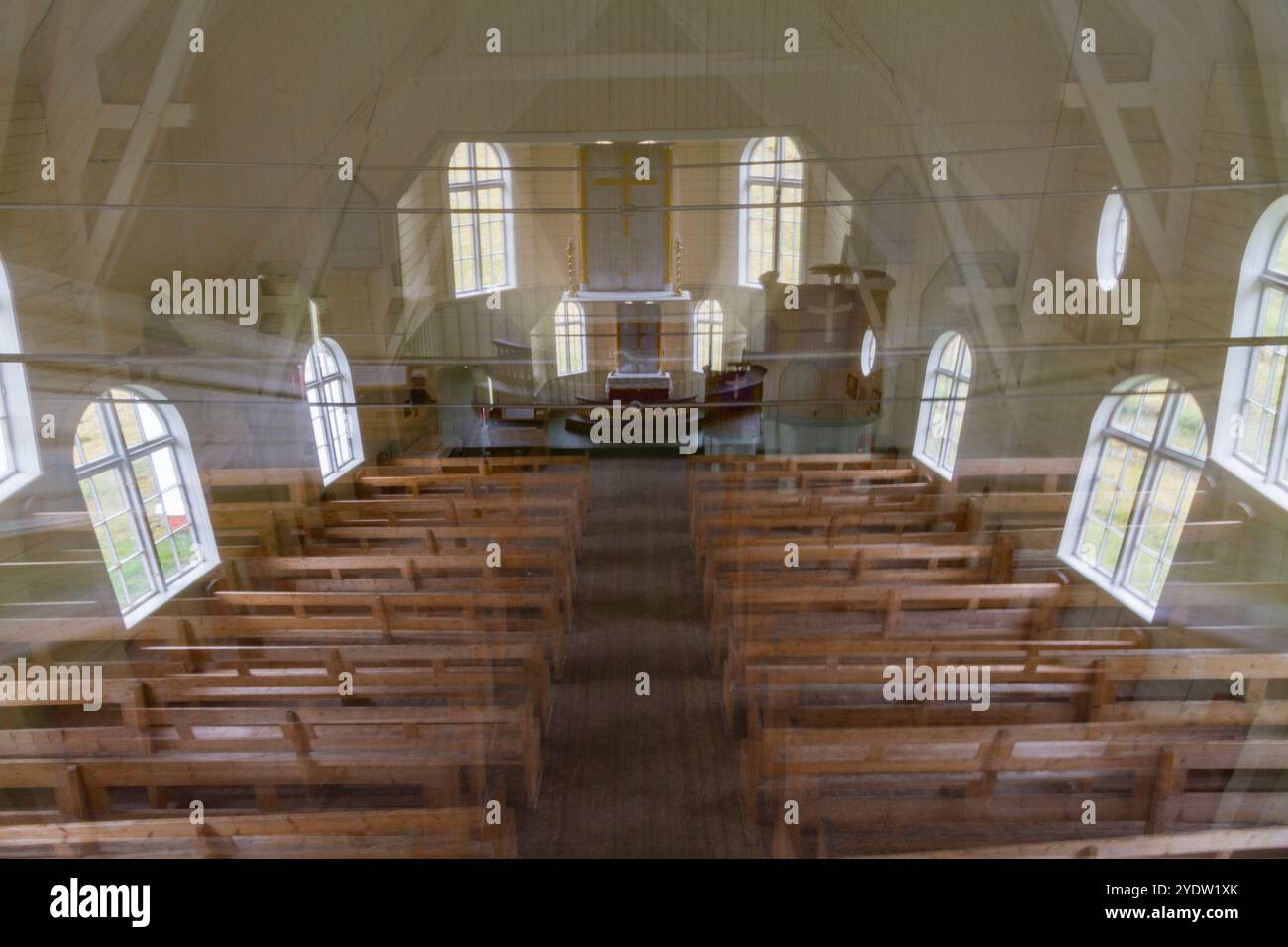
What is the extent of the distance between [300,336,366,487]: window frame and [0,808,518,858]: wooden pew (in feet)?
8.66

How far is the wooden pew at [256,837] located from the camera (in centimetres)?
331

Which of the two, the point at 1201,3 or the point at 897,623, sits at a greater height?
the point at 1201,3

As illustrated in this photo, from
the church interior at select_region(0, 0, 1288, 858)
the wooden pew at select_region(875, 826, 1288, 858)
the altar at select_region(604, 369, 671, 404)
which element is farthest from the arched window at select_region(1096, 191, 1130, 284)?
the wooden pew at select_region(875, 826, 1288, 858)

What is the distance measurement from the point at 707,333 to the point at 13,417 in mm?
3657

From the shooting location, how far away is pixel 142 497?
4.85 metres

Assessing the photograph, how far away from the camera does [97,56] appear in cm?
436

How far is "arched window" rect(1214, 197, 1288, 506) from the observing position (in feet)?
13.8

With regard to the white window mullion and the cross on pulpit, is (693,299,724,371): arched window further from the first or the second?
the white window mullion

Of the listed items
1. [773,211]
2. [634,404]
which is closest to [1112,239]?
[773,211]

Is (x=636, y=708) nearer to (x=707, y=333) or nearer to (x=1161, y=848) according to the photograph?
(x=707, y=333)

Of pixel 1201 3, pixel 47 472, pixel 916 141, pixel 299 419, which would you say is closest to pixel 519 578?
pixel 299 419

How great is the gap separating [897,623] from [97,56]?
5.17 meters

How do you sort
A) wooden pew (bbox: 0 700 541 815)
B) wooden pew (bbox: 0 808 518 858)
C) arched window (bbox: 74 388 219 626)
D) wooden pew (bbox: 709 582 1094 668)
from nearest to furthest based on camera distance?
wooden pew (bbox: 0 808 518 858) < wooden pew (bbox: 0 700 541 815) < arched window (bbox: 74 388 219 626) < wooden pew (bbox: 709 582 1094 668)

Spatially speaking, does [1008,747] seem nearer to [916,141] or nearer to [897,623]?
[897,623]
